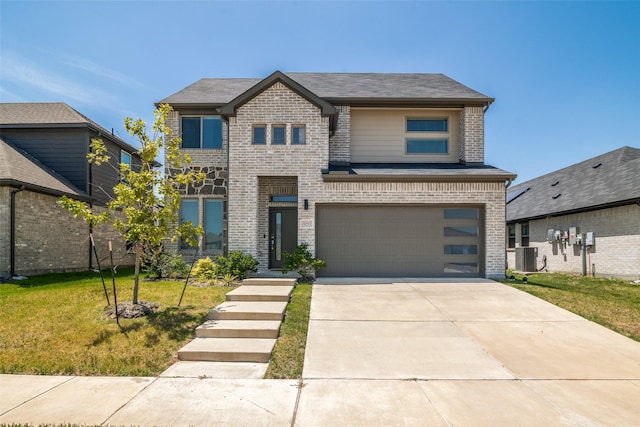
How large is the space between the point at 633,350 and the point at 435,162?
9.29 metres

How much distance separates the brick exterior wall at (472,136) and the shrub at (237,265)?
28.1ft

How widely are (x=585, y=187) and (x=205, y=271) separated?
17.7 meters

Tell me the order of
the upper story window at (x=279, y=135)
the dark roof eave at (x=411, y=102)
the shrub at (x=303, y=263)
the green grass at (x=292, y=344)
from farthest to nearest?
the dark roof eave at (x=411, y=102)
the upper story window at (x=279, y=135)
the shrub at (x=303, y=263)
the green grass at (x=292, y=344)

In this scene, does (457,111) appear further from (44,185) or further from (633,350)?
(44,185)

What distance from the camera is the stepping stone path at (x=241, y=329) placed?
18.2 ft

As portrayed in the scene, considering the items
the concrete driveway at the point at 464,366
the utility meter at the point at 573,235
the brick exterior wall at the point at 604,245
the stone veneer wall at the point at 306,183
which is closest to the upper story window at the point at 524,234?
the brick exterior wall at the point at 604,245

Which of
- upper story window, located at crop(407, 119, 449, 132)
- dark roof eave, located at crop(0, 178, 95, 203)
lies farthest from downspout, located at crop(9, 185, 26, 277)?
upper story window, located at crop(407, 119, 449, 132)

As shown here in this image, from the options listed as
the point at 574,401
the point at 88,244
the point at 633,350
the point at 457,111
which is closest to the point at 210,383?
the point at 574,401

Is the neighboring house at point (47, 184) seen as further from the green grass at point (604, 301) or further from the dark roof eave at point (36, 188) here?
the green grass at point (604, 301)

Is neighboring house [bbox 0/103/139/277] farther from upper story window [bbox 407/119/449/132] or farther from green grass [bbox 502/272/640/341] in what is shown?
green grass [bbox 502/272/640/341]

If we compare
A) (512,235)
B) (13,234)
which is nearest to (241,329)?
(13,234)

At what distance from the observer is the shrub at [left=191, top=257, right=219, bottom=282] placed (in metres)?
10.9

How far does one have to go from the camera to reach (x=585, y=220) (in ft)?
53.6

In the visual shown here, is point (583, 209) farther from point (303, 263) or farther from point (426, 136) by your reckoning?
point (303, 263)
